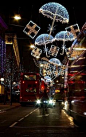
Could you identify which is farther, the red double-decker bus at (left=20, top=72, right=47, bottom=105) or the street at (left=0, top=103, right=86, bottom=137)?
the red double-decker bus at (left=20, top=72, right=47, bottom=105)

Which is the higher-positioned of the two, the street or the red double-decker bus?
the red double-decker bus

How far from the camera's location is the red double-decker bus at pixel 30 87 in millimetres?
41562

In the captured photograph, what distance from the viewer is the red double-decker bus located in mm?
41562

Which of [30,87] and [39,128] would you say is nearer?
[39,128]

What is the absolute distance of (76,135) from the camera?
12.2 metres

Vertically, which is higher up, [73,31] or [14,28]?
[14,28]

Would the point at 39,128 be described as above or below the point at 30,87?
below

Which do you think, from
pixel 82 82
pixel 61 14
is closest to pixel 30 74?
pixel 61 14

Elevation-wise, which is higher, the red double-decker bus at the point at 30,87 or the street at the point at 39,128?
the red double-decker bus at the point at 30,87

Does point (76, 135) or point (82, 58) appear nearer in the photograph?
point (76, 135)

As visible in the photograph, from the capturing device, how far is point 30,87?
4209cm

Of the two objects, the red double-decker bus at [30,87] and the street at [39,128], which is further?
the red double-decker bus at [30,87]

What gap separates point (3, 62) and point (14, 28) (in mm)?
37790

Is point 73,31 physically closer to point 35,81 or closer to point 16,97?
point 35,81
